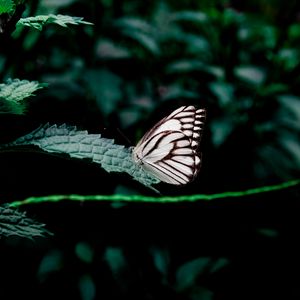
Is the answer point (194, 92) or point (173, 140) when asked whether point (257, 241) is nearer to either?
point (194, 92)

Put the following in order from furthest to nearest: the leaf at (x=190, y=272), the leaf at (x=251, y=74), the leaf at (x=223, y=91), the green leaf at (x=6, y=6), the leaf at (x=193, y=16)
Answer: the leaf at (x=193, y=16) → the leaf at (x=251, y=74) → the leaf at (x=223, y=91) → the leaf at (x=190, y=272) → the green leaf at (x=6, y=6)

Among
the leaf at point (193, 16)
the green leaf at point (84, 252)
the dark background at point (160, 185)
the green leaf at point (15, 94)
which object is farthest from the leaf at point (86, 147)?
the leaf at point (193, 16)

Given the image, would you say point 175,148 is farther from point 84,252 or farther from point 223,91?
point 223,91

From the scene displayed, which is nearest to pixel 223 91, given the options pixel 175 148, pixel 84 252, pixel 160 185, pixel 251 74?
pixel 251 74

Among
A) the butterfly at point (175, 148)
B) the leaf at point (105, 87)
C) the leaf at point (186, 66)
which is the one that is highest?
the butterfly at point (175, 148)

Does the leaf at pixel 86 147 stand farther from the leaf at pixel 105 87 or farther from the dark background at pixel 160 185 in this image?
the leaf at pixel 105 87

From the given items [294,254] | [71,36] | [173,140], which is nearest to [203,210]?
[294,254]
